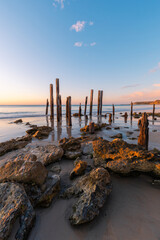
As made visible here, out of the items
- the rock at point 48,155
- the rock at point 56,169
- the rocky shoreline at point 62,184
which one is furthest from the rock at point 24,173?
the rock at point 48,155

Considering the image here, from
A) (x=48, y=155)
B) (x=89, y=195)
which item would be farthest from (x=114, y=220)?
(x=48, y=155)

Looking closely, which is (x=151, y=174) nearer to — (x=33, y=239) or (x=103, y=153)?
(x=103, y=153)

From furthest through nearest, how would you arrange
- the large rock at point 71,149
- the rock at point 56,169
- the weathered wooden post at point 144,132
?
the weathered wooden post at point 144,132 < the large rock at point 71,149 < the rock at point 56,169

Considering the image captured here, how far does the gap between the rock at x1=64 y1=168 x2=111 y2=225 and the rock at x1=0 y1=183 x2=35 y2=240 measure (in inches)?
30.5

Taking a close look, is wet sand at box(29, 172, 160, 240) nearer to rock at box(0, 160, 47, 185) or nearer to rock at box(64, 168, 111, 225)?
rock at box(64, 168, 111, 225)

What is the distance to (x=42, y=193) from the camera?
2.45 meters

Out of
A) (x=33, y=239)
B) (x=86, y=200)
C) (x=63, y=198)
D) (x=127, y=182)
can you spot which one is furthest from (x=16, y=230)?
(x=127, y=182)

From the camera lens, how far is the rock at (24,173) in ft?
8.13

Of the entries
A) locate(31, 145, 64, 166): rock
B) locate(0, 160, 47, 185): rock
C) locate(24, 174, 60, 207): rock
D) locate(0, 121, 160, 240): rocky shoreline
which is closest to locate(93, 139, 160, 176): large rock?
locate(0, 121, 160, 240): rocky shoreline

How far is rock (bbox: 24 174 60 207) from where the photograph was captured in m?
2.34

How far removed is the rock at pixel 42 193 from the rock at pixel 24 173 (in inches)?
4.7

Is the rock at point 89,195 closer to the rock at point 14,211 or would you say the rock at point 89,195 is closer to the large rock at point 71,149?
the rock at point 14,211

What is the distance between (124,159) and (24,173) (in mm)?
2626

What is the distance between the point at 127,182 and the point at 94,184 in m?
1.19
